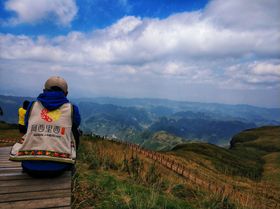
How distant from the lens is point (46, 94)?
537 cm

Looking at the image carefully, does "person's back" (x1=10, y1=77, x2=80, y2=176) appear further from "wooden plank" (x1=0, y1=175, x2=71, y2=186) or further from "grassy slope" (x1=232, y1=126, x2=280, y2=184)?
"grassy slope" (x1=232, y1=126, x2=280, y2=184)

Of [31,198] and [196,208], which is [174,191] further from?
[31,198]

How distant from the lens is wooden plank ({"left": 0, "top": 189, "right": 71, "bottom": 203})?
162 inches

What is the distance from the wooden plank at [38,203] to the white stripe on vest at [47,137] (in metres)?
0.96

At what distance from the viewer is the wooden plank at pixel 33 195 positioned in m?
4.10

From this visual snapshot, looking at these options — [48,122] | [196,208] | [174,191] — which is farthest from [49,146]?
[174,191]

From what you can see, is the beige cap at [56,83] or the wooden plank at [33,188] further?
the beige cap at [56,83]

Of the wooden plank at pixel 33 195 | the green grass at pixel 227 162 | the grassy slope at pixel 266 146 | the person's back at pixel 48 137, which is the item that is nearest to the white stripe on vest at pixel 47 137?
Result: the person's back at pixel 48 137

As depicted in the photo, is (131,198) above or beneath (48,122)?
beneath

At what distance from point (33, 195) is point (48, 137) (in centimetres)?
111

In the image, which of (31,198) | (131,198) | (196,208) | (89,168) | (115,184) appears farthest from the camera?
(89,168)

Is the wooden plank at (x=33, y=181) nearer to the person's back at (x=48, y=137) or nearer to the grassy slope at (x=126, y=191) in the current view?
the person's back at (x=48, y=137)

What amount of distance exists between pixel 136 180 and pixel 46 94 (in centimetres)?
510

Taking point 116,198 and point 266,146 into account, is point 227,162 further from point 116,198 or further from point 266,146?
point 116,198
